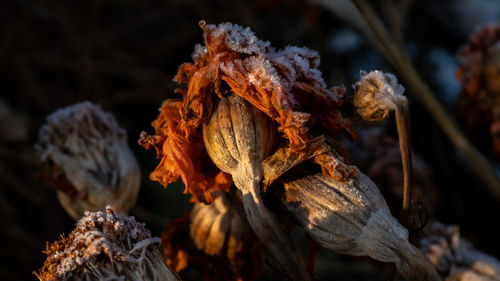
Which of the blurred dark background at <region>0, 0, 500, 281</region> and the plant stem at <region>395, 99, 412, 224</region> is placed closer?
the plant stem at <region>395, 99, 412, 224</region>

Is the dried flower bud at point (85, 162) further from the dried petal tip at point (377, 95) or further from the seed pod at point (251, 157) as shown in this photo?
the dried petal tip at point (377, 95)

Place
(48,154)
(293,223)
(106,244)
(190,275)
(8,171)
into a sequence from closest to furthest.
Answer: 1. (106,244)
2. (293,223)
3. (48,154)
4. (190,275)
5. (8,171)

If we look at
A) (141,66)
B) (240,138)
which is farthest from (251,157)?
(141,66)

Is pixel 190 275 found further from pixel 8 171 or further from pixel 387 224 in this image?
pixel 387 224

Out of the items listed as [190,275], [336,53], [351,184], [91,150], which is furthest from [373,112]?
[336,53]

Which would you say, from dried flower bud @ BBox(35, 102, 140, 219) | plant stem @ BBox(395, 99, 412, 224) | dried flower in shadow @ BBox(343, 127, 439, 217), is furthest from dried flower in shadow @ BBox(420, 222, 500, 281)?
dried flower bud @ BBox(35, 102, 140, 219)

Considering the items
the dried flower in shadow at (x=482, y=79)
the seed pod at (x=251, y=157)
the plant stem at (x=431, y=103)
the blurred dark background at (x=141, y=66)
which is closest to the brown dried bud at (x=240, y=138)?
the seed pod at (x=251, y=157)

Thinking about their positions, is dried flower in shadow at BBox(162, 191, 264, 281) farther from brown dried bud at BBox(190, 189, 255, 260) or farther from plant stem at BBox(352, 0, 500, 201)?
plant stem at BBox(352, 0, 500, 201)
